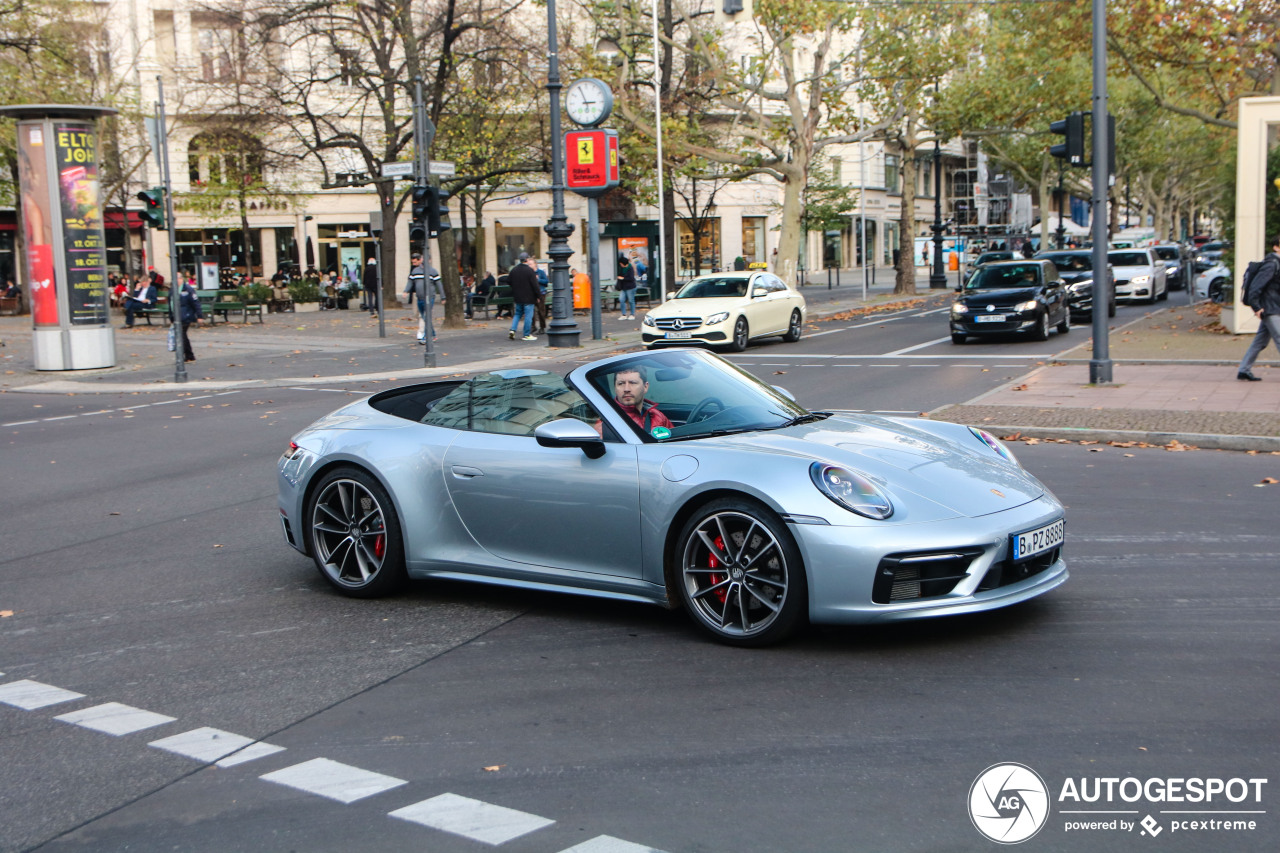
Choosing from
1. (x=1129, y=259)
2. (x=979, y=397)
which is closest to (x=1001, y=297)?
(x=979, y=397)

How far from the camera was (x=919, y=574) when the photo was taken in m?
5.07

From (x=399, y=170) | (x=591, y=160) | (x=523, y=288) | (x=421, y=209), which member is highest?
(x=591, y=160)

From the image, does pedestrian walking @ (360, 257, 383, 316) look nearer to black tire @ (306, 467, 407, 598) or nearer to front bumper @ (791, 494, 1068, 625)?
black tire @ (306, 467, 407, 598)

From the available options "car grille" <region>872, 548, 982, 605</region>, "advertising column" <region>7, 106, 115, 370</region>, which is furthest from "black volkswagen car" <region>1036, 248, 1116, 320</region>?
"car grille" <region>872, 548, 982, 605</region>

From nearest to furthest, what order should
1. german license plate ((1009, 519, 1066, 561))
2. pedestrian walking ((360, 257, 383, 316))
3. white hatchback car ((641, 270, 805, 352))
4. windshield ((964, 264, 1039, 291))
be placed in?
1. german license plate ((1009, 519, 1066, 561))
2. white hatchback car ((641, 270, 805, 352))
3. windshield ((964, 264, 1039, 291))
4. pedestrian walking ((360, 257, 383, 316))

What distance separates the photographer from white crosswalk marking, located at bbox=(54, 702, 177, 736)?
4688 millimetres

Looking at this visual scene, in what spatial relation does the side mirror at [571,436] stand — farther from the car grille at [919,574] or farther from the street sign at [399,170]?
the street sign at [399,170]

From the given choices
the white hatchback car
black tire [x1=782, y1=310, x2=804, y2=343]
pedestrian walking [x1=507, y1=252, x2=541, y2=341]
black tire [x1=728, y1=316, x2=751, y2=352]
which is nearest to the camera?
the white hatchback car

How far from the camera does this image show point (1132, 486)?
9.20 m

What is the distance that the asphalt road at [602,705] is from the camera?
3.73 metres

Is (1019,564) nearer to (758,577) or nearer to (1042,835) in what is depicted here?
(758,577)

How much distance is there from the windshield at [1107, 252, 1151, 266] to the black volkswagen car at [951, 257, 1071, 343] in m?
11.2

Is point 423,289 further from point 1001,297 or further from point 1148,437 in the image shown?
point 1148,437

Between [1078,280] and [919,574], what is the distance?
86.1ft
